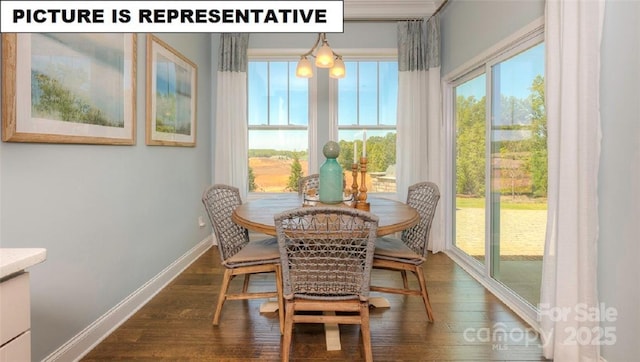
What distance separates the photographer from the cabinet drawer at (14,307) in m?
0.89

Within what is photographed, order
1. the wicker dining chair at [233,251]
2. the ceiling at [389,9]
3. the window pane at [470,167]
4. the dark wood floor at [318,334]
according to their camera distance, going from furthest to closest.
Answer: the ceiling at [389,9]
the window pane at [470,167]
the wicker dining chair at [233,251]
the dark wood floor at [318,334]

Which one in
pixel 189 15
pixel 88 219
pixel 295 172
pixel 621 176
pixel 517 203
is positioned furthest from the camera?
pixel 295 172

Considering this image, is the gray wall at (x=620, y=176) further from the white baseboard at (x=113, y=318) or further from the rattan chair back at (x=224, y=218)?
the white baseboard at (x=113, y=318)

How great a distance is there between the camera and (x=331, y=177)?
2.41 meters

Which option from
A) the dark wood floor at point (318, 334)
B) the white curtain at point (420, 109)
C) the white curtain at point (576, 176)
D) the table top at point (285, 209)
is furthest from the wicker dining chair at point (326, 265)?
the white curtain at point (420, 109)

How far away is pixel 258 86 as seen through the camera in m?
4.50

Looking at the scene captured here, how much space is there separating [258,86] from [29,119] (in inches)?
120

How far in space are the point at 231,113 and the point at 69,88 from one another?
92.6 inches

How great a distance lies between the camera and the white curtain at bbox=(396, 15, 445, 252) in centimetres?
399

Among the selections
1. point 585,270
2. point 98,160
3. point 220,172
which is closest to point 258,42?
point 220,172

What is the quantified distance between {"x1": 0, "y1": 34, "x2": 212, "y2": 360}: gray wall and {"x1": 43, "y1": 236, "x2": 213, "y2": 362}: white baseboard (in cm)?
4

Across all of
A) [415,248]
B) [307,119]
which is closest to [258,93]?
[307,119]

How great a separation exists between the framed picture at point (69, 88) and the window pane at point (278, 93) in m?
2.10

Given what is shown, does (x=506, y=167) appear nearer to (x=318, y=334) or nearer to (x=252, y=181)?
(x=318, y=334)
